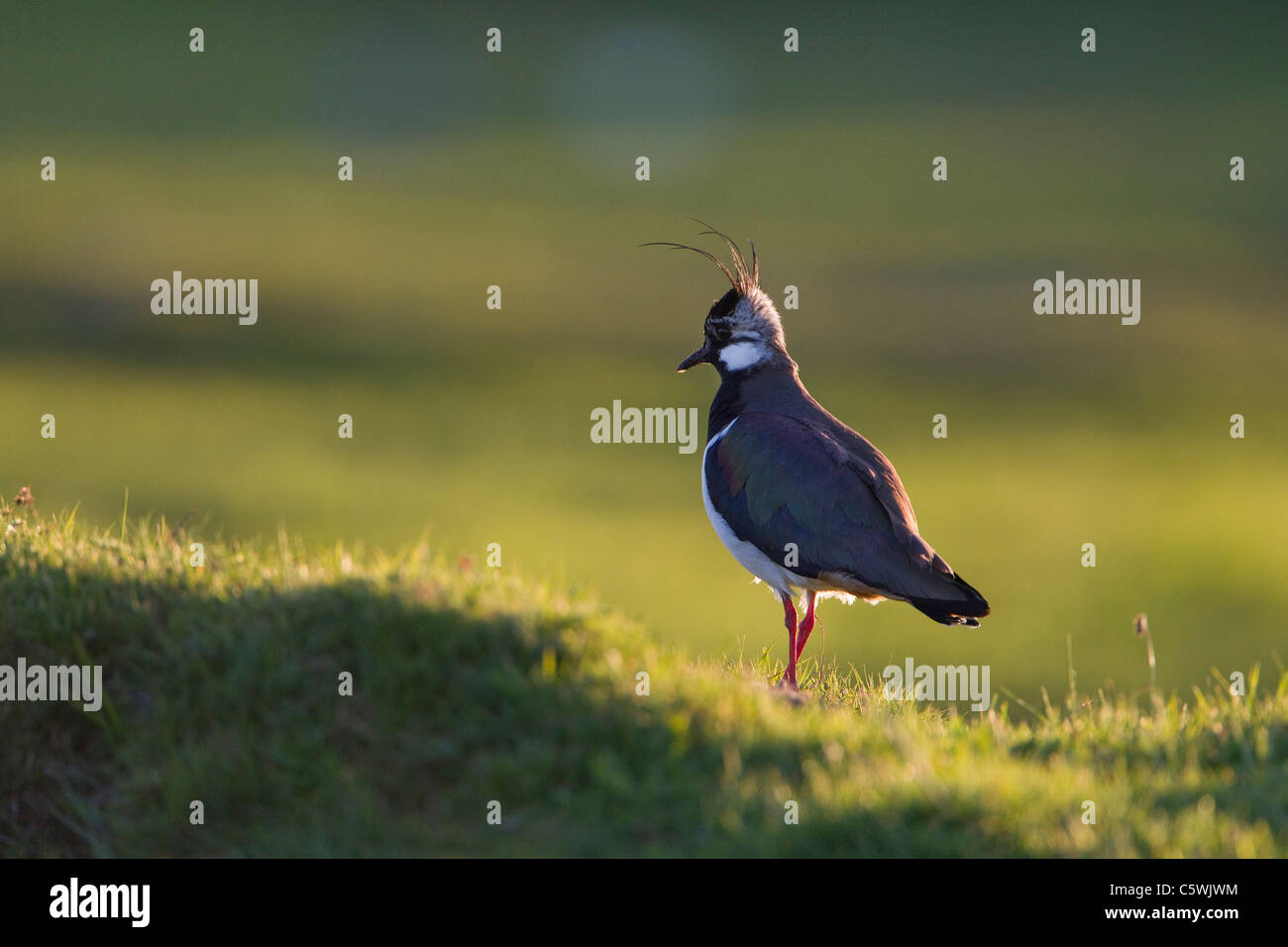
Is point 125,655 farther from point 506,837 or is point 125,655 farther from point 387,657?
point 506,837

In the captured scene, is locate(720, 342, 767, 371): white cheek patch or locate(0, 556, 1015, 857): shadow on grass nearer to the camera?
locate(0, 556, 1015, 857): shadow on grass

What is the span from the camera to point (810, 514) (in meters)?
8.32

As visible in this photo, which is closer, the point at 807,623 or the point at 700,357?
the point at 807,623

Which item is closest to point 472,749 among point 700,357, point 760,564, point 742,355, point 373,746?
point 373,746

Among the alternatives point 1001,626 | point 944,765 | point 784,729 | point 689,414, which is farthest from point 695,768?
point 689,414

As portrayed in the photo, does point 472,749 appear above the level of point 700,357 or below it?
below

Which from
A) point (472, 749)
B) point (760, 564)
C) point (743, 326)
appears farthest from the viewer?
point (743, 326)

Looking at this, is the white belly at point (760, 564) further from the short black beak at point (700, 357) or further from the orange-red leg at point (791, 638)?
the short black beak at point (700, 357)

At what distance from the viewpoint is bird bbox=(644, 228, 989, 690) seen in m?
8.11

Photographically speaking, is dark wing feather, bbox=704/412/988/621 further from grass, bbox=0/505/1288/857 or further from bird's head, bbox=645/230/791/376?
grass, bbox=0/505/1288/857

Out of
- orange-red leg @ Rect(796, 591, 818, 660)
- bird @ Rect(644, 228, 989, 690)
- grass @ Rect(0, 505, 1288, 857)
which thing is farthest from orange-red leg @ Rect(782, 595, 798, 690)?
grass @ Rect(0, 505, 1288, 857)

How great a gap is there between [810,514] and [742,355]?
5.85 feet

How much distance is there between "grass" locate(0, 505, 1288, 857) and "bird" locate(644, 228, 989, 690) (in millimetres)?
1633

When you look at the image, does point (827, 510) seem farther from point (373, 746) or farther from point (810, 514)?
point (373, 746)
